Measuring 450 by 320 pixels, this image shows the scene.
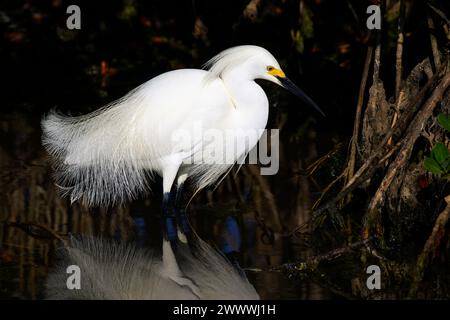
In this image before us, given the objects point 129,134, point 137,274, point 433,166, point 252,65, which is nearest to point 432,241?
point 433,166

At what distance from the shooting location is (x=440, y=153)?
427 centimetres

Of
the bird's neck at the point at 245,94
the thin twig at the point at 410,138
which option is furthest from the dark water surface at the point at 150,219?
the bird's neck at the point at 245,94

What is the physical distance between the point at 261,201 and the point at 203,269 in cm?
128

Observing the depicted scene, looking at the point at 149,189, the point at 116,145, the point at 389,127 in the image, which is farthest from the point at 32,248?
the point at 389,127

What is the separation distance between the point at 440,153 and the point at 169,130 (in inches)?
69.7

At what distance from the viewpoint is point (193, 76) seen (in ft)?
17.3

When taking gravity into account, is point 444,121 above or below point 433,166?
above

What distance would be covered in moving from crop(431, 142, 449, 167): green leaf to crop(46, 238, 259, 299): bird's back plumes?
1184mm

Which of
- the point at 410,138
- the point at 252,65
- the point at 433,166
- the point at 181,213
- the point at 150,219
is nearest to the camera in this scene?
the point at 433,166

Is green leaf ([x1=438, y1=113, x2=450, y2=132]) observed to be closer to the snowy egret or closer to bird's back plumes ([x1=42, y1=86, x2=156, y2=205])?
the snowy egret

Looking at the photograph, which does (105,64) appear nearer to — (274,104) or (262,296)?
(274,104)

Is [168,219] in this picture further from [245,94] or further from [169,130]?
[245,94]

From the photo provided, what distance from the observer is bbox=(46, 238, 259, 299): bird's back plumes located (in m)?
4.09

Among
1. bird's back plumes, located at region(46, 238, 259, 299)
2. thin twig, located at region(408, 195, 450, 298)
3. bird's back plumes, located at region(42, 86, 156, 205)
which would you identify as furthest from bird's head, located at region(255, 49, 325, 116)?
thin twig, located at region(408, 195, 450, 298)
